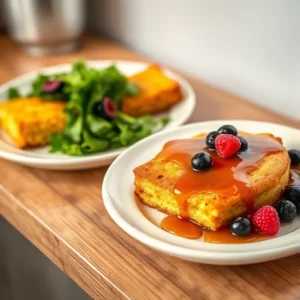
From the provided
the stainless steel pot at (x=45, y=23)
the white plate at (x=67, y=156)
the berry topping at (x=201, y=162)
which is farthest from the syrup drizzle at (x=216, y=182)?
the stainless steel pot at (x=45, y=23)

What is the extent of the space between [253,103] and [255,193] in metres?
0.55

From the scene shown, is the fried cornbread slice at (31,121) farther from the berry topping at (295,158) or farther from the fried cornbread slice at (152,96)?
the berry topping at (295,158)

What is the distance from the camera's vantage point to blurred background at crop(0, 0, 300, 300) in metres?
1.19

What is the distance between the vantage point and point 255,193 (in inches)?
33.4

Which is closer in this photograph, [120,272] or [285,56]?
[120,272]

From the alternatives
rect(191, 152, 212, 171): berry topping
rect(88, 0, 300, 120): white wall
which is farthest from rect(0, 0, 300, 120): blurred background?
rect(191, 152, 212, 171): berry topping

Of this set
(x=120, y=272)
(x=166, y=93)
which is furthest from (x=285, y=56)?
(x=120, y=272)

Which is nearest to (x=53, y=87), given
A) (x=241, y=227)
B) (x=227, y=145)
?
(x=227, y=145)

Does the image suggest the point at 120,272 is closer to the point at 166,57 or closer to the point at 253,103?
the point at 253,103

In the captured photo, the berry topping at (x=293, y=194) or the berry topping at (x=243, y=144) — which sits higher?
the berry topping at (x=243, y=144)

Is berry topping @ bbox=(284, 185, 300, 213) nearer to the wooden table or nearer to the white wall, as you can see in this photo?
the wooden table

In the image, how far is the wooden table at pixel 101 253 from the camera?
80cm

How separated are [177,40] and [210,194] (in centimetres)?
80

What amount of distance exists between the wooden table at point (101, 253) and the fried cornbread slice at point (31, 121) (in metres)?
0.07
